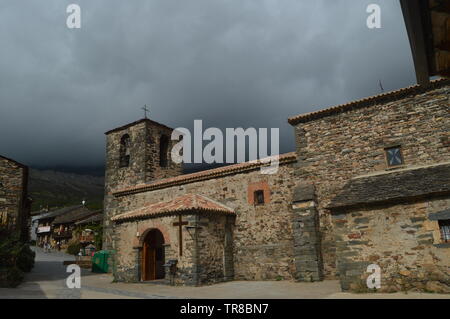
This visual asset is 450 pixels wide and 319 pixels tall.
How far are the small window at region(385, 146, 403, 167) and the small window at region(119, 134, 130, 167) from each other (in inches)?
646

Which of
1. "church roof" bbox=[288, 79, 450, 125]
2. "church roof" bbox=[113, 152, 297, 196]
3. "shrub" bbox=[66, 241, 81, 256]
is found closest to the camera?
"church roof" bbox=[288, 79, 450, 125]

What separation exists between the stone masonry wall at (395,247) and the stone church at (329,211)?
25mm

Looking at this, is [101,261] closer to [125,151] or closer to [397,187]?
[125,151]

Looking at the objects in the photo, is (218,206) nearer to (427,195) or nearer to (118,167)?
(427,195)

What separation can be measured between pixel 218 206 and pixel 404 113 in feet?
26.1

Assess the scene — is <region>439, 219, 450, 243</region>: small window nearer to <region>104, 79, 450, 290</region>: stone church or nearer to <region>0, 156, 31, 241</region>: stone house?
<region>104, 79, 450, 290</region>: stone church

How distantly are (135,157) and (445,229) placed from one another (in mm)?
18085

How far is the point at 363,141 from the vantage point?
12.6 meters

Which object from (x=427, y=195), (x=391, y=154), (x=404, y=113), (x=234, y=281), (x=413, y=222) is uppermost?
(x=404, y=113)

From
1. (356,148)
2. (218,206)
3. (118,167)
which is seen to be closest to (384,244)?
(356,148)

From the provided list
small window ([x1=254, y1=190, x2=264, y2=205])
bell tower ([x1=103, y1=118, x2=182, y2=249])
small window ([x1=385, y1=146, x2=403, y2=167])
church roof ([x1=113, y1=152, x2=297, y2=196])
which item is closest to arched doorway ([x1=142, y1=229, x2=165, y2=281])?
church roof ([x1=113, y1=152, x2=297, y2=196])

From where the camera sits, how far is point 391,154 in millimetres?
11984

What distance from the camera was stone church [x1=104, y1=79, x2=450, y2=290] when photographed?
361 inches

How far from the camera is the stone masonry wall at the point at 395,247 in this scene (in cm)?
867
